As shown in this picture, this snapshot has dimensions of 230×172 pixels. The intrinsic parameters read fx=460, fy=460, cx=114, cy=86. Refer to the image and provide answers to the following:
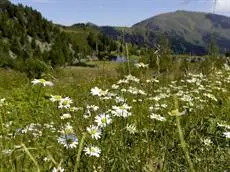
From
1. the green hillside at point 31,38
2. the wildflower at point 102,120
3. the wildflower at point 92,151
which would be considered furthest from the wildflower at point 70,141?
the green hillside at point 31,38

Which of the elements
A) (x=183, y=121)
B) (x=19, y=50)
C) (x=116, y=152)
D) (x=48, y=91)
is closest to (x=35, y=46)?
(x=19, y=50)

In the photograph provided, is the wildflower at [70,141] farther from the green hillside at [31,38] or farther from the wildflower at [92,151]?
the green hillside at [31,38]

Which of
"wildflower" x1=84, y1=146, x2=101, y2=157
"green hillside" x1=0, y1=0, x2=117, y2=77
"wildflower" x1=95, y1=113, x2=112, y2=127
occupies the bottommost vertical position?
"green hillside" x1=0, y1=0, x2=117, y2=77

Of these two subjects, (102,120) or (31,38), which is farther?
(31,38)

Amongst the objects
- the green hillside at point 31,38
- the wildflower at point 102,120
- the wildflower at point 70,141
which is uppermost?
the wildflower at point 102,120

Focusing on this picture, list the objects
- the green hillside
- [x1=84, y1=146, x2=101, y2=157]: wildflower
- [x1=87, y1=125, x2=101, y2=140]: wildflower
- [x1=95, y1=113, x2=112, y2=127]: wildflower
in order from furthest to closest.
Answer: the green hillside
[x1=95, y1=113, x2=112, y2=127]: wildflower
[x1=87, y1=125, x2=101, y2=140]: wildflower
[x1=84, y1=146, x2=101, y2=157]: wildflower

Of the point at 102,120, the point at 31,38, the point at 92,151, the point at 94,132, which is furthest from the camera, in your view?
the point at 31,38

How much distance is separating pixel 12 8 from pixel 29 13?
51.6 inches

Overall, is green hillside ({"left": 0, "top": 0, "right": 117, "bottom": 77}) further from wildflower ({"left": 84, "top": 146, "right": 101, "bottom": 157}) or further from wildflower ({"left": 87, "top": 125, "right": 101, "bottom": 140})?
wildflower ({"left": 84, "top": 146, "right": 101, "bottom": 157})

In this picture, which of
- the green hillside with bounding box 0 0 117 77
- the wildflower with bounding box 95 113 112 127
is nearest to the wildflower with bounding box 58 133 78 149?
the wildflower with bounding box 95 113 112 127

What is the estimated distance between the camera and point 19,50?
95.3 feet

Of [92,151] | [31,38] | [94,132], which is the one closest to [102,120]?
[94,132]

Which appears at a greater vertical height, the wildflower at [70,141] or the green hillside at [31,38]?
the wildflower at [70,141]

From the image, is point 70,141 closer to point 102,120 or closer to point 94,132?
point 94,132
